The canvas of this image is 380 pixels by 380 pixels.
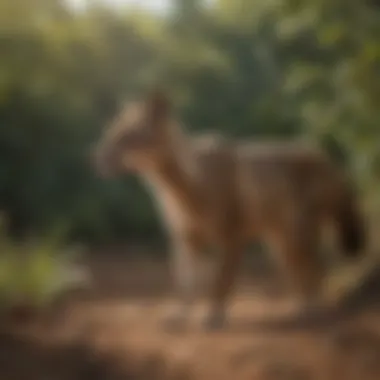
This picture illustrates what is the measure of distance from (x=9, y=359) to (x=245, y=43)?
0.77 meters

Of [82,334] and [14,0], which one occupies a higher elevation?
[14,0]

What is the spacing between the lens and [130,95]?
5.10 feet

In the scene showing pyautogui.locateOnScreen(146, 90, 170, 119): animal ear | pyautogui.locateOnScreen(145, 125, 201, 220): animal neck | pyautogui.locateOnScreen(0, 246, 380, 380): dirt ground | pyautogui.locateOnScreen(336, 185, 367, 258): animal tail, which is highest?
pyautogui.locateOnScreen(146, 90, 170, 119): animal ear

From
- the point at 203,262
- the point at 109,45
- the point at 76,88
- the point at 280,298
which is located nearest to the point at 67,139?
the point at 76,88

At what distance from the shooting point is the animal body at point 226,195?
1.55 metres

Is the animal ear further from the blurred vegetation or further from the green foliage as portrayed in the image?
the green foliage

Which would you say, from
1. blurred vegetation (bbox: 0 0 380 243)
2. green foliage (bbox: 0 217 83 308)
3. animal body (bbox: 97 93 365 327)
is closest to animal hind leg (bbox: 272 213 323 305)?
animal body (bbox: 97 93 365 327)

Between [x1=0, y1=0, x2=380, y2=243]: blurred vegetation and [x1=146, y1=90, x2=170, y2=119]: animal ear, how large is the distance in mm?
23

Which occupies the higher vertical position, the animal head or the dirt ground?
the animal head

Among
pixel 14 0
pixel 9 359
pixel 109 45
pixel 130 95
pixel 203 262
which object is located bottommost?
pixel 9 359

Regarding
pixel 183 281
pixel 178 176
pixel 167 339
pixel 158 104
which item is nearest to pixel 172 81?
pixel 158 104

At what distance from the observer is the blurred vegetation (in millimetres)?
1557

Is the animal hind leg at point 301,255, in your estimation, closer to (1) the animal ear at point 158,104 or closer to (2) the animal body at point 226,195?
(2) the animal body at point 226,195

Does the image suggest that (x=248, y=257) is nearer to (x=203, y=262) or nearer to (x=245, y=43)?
(x=203, y=262)
